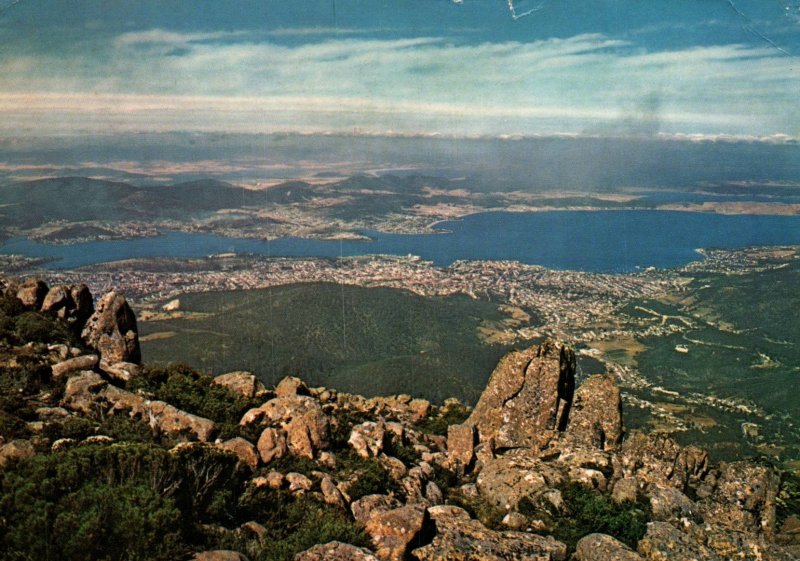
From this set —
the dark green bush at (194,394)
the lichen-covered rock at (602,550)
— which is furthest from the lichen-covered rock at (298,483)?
the lichen-covered rock at (602,550)

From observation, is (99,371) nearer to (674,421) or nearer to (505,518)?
(505,518)

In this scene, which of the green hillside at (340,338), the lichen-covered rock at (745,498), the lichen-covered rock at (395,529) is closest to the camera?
the lichen-covered rock at (395,529)

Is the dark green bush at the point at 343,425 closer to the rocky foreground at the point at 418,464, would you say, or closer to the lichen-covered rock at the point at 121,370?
the rocky foreground at the point at 418,464

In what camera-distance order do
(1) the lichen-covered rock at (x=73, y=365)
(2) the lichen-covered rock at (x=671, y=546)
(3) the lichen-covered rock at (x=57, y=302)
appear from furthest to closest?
(3) the lichen-covered rock at (x=57, y=302)
(1) the lichen-covered rock at (x=73, y=365)
(2) the lichen-covered rock at (x=671, y=546)

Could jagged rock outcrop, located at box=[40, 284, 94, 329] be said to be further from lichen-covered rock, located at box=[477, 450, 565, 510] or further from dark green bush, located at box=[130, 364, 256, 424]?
lichen-covered rock, located at box=[477, 450, 565, 510]

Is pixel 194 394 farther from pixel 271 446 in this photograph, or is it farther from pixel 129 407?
pixel 271 446

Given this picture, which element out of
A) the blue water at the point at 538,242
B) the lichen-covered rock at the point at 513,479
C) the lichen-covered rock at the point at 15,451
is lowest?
the blue water at the point at 538,242

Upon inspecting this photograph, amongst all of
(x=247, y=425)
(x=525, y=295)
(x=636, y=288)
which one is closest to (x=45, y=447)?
(x=247, y=425)
